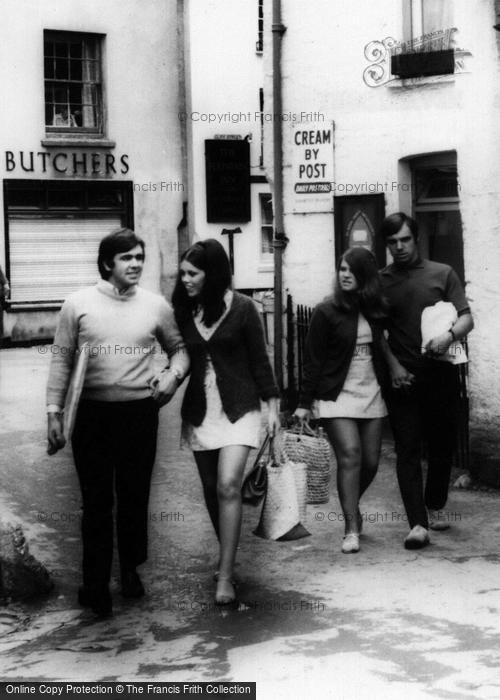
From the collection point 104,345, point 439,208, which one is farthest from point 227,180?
point 104,345

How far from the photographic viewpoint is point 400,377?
25.2 ft

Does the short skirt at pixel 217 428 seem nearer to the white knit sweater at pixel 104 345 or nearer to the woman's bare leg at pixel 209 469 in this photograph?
the woman's bare leg at pixel 209 469

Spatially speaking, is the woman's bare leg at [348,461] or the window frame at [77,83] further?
the window frame at [77,83]

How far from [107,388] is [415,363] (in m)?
2.22

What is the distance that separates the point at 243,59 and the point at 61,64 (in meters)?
3.85

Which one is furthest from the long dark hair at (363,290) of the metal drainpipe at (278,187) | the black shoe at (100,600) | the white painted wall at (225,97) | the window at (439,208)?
the white painted wall at (225,97)

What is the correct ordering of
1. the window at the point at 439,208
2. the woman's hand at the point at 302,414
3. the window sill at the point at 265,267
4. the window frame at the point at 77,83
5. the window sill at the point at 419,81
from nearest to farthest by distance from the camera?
1. the woman's hand at the point at 302,414
2. the window sill at the point at 419,81
3. the window at the point at 439,208
4. the window frame at the point at 77,83
5. the window sill at the point at 265,267

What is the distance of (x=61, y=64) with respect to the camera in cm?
2380

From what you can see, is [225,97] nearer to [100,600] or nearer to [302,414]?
[302,414]

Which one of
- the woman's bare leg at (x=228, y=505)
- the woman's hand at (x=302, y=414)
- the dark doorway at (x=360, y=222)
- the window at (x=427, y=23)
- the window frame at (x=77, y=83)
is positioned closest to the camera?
the woman's bare leg at (x=228, y=505)

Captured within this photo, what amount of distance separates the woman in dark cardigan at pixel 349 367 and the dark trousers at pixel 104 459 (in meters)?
1.33

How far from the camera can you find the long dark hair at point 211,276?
21.7ft

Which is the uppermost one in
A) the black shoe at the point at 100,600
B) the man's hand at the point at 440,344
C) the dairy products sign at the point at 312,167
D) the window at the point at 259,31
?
the window at the point at 259,31

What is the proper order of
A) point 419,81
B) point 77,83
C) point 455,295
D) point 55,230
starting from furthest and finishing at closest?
1. point 77,83
2. point 55,230
3. point 419,81
4. point 455,295
